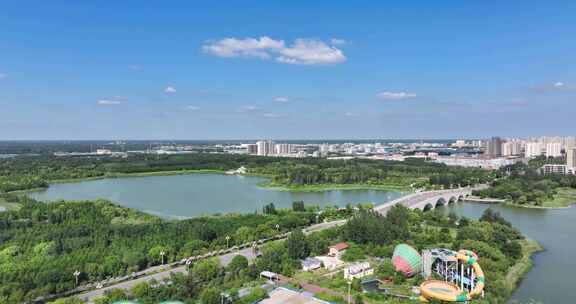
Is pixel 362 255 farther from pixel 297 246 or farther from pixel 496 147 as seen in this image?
pixel 496 147

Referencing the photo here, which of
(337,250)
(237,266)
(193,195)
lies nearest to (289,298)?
(237,266)

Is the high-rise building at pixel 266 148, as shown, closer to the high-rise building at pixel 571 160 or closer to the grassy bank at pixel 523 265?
the high-rise building at pixel 571 160

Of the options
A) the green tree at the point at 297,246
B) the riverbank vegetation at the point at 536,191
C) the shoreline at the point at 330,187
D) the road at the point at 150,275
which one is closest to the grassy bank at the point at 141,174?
the shoreline at the point at 330,187

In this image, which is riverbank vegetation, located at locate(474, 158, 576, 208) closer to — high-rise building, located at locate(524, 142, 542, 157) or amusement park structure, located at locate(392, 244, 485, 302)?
amusement park structure, located at locate(392, 244, 485, 302)

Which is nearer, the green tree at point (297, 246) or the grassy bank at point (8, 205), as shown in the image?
the green tree at point (297, 246)

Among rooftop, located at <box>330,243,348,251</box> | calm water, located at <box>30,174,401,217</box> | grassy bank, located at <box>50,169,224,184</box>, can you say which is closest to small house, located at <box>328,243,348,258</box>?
rooftop, located at <box>330,243,348,251</box>

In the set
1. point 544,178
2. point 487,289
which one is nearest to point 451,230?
point 487,289
